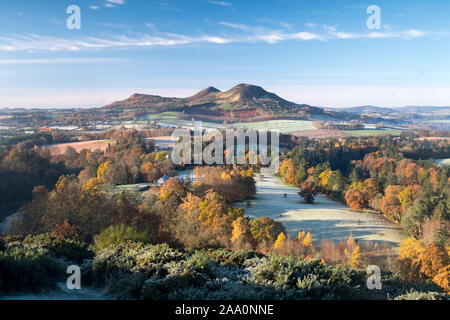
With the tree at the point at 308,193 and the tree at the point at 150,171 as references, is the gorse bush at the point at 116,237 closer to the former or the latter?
the tree at the point at 308,193

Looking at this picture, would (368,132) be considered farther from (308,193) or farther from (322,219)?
(322,219)

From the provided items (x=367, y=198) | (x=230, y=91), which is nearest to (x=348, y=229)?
(x=367, y=198)

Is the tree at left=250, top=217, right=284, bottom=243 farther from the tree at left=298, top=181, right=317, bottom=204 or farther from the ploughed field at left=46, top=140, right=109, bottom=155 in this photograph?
the ploughed field at left=46, top=140, right=109, bottom=155

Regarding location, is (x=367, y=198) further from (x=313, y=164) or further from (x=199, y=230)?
(x=199, y=230)

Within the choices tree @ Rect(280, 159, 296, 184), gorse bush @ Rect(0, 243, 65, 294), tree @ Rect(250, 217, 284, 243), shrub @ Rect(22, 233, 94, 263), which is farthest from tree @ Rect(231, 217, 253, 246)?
tree @ Rect(280, 159, 296, 184)

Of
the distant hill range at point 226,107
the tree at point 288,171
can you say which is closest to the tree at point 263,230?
the tree at point 288,171
